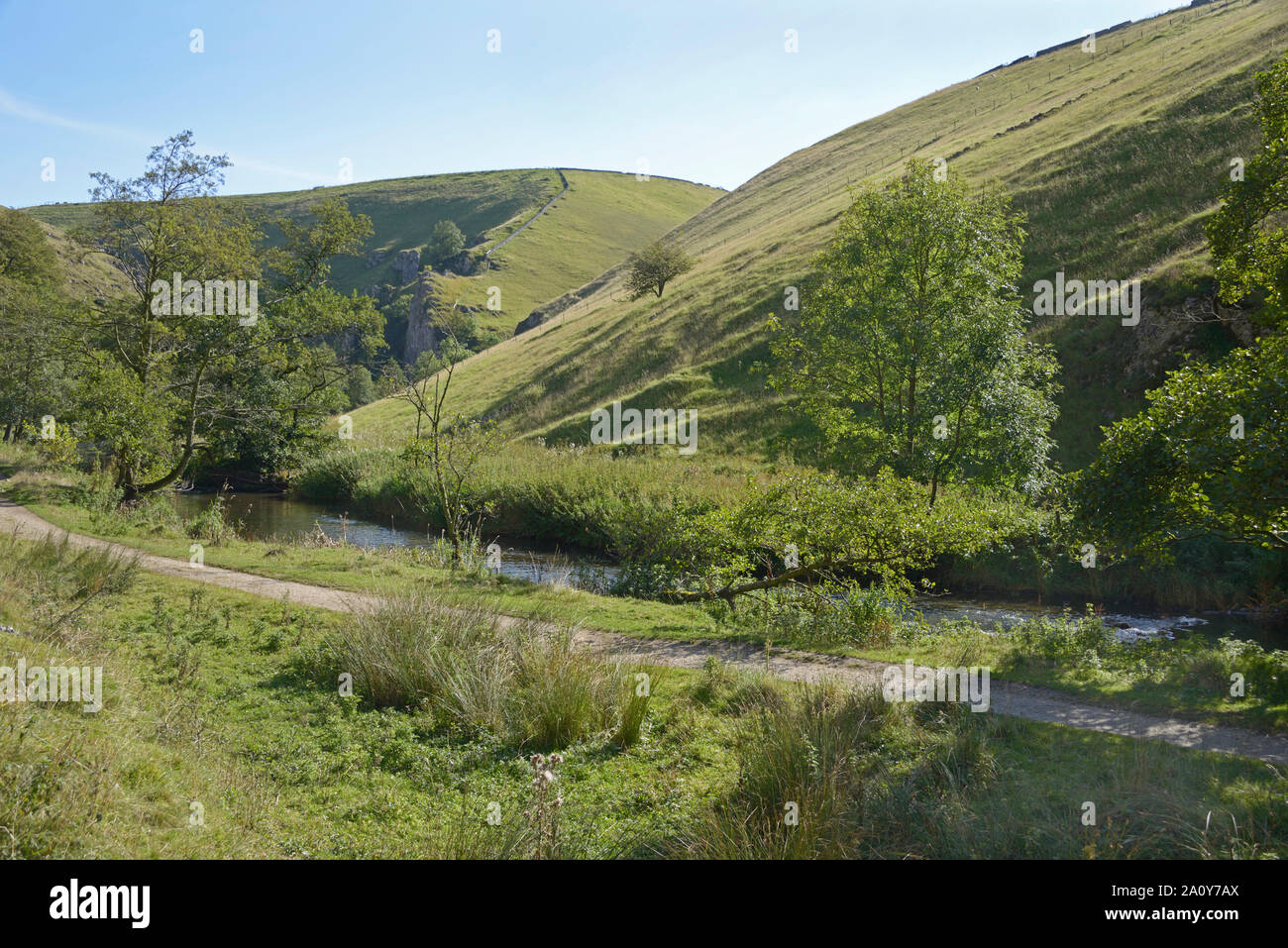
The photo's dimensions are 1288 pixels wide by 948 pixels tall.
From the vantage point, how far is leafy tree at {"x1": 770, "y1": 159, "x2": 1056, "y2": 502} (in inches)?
789

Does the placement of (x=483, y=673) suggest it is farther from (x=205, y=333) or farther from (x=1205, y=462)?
(x=205, y=333)

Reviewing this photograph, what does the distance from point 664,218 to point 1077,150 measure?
145141mm

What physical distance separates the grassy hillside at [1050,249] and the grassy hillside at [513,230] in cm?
4798

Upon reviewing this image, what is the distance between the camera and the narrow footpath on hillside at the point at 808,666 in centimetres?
805

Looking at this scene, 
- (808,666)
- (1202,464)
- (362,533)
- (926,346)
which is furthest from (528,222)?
(1202,464)

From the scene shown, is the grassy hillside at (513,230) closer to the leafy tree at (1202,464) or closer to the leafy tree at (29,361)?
the leafy tree at (29,361)

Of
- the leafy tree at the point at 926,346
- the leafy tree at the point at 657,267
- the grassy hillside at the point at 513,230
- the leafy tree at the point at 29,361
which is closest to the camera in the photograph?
the leafy tree at the point at 926,346

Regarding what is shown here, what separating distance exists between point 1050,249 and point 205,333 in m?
37.0

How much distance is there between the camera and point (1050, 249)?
119ft

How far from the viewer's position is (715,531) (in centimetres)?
1545

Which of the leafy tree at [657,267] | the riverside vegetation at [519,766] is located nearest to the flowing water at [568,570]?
the riverside vegetation at [519,766]
